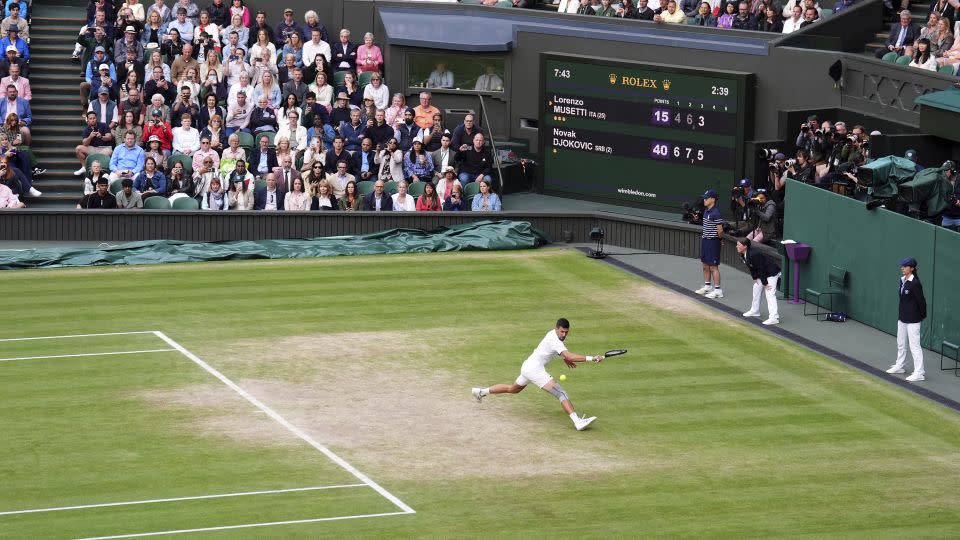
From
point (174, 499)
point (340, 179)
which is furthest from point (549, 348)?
point (340, 179)

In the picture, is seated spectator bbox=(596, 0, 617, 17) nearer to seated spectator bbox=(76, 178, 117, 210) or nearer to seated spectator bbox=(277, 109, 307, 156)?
seated spectator bbox=(277, 109, 307, 156)

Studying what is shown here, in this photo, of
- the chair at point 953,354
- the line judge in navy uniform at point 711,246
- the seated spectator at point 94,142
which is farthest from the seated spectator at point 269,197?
the chair at point 953,354

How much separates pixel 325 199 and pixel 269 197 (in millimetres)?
1228

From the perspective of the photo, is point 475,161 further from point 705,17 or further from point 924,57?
point 924,57

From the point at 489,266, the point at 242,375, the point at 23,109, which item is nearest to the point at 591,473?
the point at 242,375

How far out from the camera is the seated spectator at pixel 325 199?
34.3 m

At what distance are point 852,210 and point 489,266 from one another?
25.0 ft

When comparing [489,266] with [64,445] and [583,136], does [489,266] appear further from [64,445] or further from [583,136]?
[64,445]

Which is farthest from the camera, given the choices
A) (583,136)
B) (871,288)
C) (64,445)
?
(583,136)

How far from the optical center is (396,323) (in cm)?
2838

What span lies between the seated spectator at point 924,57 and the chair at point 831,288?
5416 millimetres

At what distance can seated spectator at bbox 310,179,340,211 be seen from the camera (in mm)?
34312

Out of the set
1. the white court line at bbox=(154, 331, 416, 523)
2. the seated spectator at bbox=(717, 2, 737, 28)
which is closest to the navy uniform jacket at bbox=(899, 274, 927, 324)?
the white court line at bbox=(154, 331, 416, 523)

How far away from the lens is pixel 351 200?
34.5 meters
